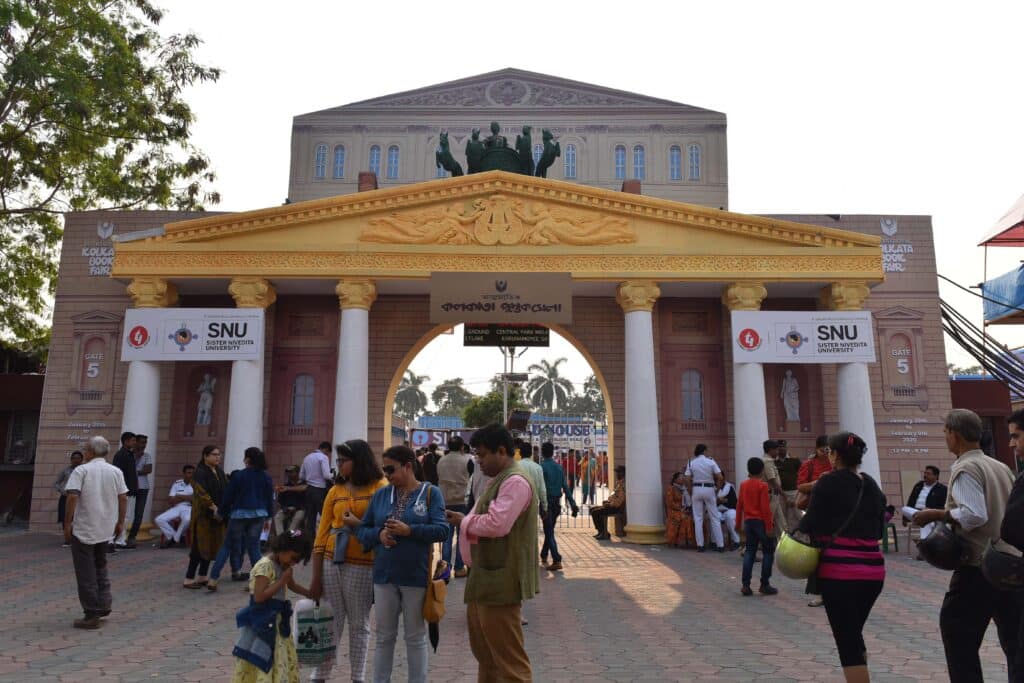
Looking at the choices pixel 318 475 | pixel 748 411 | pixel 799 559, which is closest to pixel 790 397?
pixel 748 411

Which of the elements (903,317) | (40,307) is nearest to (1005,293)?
(903,317)

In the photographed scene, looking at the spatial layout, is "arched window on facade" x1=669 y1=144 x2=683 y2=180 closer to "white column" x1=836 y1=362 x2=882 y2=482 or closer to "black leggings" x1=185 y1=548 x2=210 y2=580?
"white column" x1=836 y1=362 x2=882 y2=482

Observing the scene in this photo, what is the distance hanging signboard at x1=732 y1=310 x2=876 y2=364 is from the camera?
49.5 feet

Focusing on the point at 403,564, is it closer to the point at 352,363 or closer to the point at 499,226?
the point at 352,363

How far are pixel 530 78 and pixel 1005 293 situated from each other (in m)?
28.9

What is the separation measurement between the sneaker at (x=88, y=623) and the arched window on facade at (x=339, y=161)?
3911 cm

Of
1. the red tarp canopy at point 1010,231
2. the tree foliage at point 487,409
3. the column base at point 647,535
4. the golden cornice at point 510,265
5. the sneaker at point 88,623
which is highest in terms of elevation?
the red tarp canopy at point 1010,231

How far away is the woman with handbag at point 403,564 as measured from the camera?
14.5 feet

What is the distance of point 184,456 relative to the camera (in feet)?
56.0

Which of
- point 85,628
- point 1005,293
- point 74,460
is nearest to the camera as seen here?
point 85,628

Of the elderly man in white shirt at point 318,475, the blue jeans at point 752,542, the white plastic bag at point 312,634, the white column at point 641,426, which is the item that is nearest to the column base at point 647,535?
the white column at point 641,426

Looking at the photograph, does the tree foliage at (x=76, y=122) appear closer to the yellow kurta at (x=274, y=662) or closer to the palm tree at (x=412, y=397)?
the yellow kurta at (x=274, y=662)

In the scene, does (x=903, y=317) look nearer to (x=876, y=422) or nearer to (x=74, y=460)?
(x=876, y=422)

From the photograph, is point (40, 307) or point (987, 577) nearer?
point (987, 577)
